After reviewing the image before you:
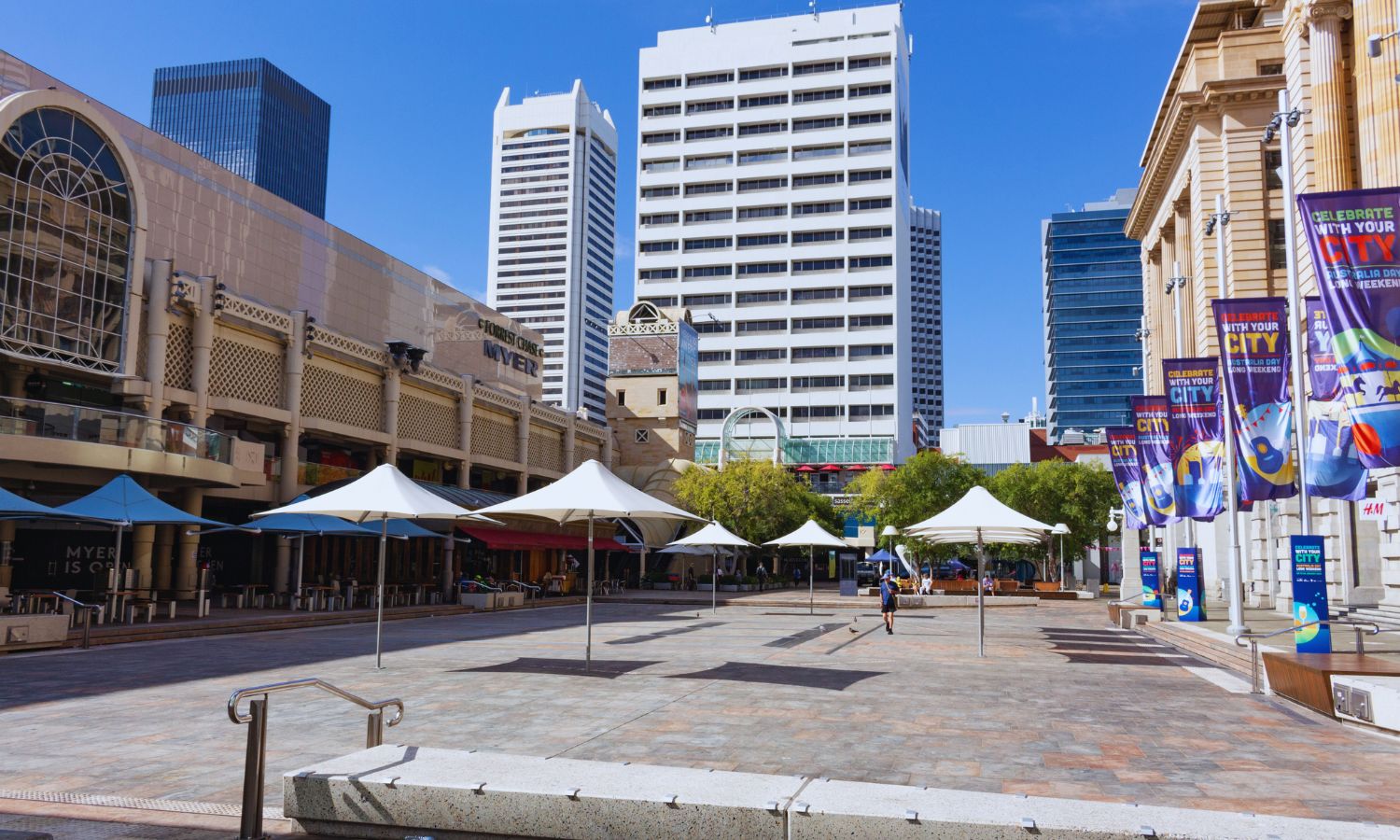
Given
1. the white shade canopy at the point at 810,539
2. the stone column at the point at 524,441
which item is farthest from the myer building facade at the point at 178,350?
the white shade canopy at the point at 810,539

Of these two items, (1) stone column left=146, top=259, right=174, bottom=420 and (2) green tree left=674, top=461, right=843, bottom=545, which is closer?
(1) stone column left=146, top=259, right=174, bottom=420

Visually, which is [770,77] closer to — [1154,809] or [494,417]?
[494,417]

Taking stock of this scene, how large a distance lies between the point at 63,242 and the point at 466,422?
67.3 ft

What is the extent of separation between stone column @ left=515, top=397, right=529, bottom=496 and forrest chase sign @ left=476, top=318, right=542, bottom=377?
287cm

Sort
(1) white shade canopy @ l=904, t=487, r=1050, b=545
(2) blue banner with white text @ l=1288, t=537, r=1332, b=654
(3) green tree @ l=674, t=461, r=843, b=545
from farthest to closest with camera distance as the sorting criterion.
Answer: (3) green tree @ l=674, t=461, r=843, b=545
(1) white shade canopy @ l=904, t=487, r=1050, b=545
(2) blue banner with white text @ l=1288, t=537, r=1332, b=654

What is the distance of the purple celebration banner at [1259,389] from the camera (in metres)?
21.4

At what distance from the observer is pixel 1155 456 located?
28.9 meters

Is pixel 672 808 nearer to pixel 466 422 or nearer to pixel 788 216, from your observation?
pixel 466 422

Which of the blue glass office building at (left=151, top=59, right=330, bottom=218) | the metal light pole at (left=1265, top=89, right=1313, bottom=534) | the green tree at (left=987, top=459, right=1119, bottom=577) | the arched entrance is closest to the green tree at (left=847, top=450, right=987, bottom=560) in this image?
the green tree at (left=987, top=459, right=1119, bottom=577)

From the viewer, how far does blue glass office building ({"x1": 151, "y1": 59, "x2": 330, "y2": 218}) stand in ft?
557

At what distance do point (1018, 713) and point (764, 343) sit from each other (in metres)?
99.8

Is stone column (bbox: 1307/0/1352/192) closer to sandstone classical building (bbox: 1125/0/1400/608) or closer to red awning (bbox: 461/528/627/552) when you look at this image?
sandstone classical building (bbox: 1125/0/1400/608)

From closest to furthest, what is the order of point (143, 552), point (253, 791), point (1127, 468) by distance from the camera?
point (253, 791) < point (143, 552) < point (1127, 468)

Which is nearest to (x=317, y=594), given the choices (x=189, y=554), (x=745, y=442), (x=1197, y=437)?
(x=189, y=554)
